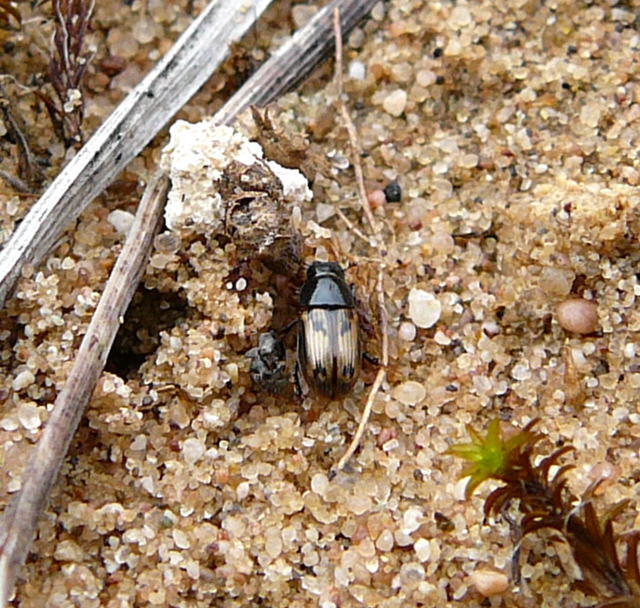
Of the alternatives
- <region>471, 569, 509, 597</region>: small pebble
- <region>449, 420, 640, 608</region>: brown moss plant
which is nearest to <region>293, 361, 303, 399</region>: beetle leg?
<region>449, 420, 640, 608</region>: brown moss plant

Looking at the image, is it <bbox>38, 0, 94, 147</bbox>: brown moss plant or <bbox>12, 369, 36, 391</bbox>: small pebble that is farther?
<bbox>38, 0, 94, 147</bbox>: brown moss plant

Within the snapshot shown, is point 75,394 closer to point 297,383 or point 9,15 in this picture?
point 297,383

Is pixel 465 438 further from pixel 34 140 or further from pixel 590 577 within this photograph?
pixel 34 140

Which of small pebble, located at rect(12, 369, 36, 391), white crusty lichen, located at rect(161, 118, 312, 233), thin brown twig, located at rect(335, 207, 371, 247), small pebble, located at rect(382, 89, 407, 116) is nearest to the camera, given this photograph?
small pebble, located at rect(12, 369, 36, 391)

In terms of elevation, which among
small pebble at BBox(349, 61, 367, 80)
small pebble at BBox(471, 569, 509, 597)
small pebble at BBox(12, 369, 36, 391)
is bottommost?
small pebble at BBox(471, 569, 509, 597)

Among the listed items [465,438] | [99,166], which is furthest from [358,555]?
[99,166]

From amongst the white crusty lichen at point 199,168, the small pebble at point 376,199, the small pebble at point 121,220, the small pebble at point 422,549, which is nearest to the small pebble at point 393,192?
the small pebble at point 376,199

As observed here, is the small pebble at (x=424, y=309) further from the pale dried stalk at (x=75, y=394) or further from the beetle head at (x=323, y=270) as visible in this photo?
the pale dried stalk at (x=75, y=394)

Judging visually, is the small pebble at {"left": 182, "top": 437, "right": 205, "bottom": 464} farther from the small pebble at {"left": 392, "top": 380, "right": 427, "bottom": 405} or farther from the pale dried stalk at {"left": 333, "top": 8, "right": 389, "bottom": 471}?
the small pebble at {"left": 392, "top": 380, "right": 427, "bottom": 405}
